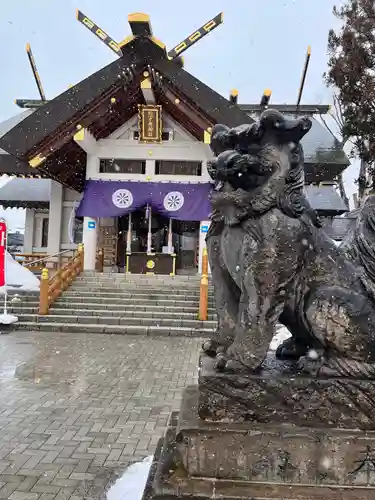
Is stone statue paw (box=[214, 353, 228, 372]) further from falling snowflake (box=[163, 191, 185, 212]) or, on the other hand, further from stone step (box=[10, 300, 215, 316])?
falling snowflake (box=[163, 191, 185, 212])

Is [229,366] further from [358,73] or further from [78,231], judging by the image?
[78,231]

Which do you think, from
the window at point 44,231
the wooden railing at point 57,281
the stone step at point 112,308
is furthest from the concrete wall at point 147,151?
the window at point 44,231

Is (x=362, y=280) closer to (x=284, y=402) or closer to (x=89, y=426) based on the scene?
(x=284, y=402)

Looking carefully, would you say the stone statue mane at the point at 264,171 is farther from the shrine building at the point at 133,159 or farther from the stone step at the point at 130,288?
the stone step at the point at 130,288

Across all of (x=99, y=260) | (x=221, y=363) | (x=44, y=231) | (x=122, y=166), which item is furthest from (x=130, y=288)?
(x=221, y=363)

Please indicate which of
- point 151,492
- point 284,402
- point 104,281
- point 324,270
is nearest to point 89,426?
point 151,492

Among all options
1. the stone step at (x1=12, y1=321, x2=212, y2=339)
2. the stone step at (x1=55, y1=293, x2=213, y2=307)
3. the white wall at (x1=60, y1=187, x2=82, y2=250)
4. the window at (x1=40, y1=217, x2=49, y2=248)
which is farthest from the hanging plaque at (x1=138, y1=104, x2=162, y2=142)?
the stone step at (x1=12, y1=321, x2=212, y2=339)

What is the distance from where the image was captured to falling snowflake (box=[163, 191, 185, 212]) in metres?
15.1

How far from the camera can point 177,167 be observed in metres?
→ 16.0

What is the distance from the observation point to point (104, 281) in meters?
13.6

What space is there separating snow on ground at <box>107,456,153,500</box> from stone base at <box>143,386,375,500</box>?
0.89 meters

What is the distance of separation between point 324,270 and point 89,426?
10.4ft

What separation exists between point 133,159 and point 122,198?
1.74 metres

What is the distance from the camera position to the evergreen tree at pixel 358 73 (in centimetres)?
1289
